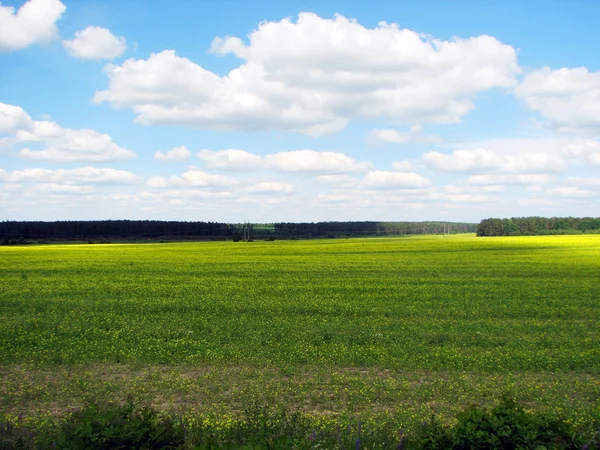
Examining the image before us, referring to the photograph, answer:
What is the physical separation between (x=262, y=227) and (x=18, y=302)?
172 meters

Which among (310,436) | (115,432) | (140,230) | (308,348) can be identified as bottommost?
(308,348)

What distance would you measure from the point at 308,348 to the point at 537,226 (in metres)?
180

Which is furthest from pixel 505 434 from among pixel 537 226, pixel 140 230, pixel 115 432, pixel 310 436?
pixel 537 226

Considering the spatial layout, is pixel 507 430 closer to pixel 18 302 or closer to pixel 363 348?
pixel 363 348

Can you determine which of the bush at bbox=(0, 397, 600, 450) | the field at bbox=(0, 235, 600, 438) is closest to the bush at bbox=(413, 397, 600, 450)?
the bush at bbox=(0, 397, 600, 450)

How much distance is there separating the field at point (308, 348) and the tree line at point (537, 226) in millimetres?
152946

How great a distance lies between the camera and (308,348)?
15.9 metres

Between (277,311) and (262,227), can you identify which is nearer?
(277,311)

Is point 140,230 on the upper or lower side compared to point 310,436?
upper

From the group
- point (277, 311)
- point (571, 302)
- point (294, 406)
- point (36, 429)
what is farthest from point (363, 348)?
point (571, 302)

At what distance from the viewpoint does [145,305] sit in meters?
25.2

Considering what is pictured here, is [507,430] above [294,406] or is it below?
above

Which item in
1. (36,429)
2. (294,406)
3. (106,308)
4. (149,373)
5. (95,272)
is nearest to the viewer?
(36,429)

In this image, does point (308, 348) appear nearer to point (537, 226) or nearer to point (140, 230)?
point (140, 230)
